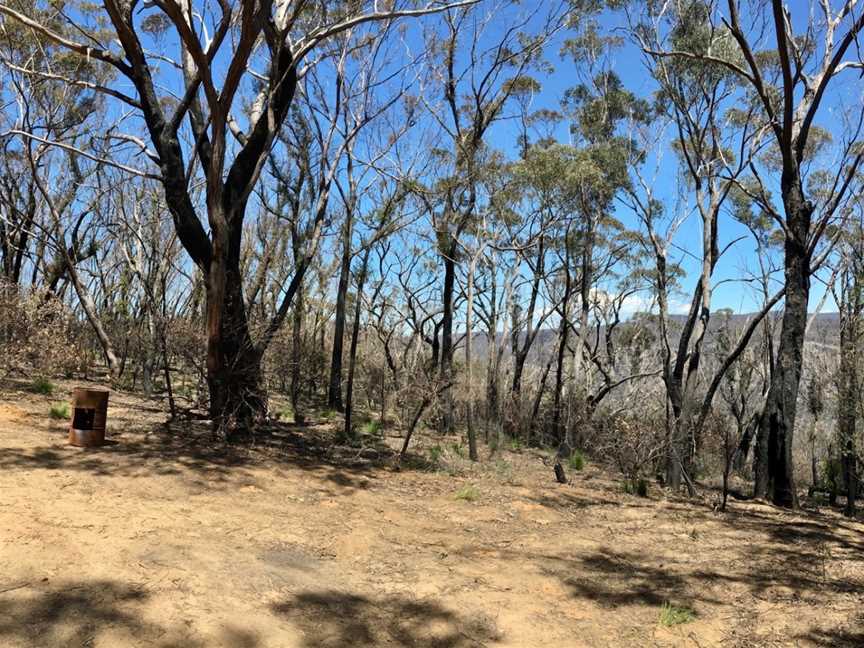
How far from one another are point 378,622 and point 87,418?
4.66m

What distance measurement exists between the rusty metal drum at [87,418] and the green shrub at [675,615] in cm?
587

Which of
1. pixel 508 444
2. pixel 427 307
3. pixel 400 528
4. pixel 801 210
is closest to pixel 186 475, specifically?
pixel 400 528

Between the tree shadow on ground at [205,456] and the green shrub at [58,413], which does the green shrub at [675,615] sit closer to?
the tree shadow on ground at [205,456]

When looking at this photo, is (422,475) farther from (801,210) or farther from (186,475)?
(801,210)

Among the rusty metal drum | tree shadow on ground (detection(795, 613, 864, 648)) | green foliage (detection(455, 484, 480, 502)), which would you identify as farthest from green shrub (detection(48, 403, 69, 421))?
tree shadow on ground (detection(795, 613, 864, 648))

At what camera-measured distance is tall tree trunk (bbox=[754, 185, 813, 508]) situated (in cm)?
843

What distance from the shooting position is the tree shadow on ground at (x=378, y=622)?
335 centimetres

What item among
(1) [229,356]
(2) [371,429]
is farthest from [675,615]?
(2) [371,429]

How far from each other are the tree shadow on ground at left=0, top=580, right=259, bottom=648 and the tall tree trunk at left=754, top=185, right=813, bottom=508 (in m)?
8.02

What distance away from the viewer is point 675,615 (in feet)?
12.6

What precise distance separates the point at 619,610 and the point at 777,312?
56.0ft

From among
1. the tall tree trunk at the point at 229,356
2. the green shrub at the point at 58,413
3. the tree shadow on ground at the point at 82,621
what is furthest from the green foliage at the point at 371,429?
the tree shadow on ground at the point at 82,621

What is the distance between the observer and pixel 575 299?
2130 cm

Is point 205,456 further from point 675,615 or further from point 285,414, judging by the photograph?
point 675,615
